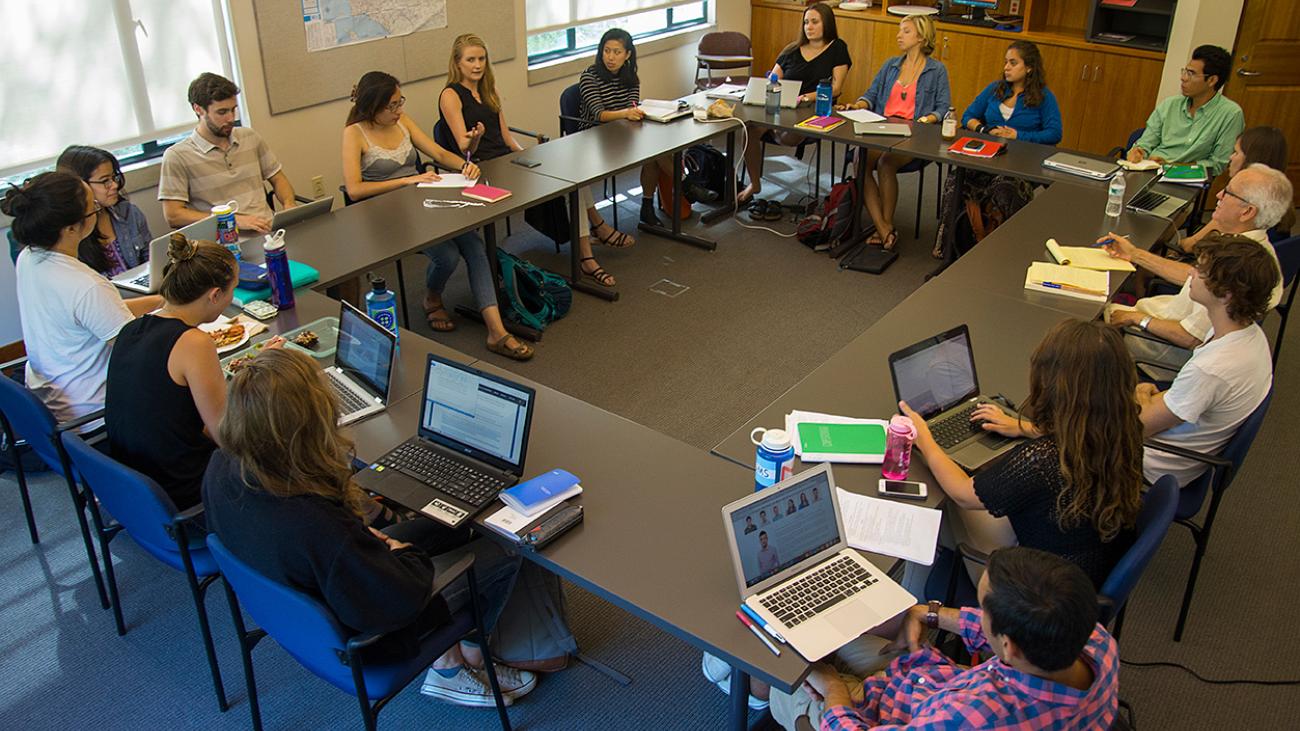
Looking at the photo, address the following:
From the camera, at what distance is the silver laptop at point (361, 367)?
290cm

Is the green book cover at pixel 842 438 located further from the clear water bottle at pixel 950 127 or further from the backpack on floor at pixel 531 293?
the clear water bottle at pixel 950 127

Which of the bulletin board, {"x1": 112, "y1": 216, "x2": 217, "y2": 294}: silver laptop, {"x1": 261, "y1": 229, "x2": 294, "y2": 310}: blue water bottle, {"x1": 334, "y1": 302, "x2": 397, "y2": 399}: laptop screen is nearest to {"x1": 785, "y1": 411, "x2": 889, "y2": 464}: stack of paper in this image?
{"x1": 334, "y1": 302, "x2": 397, "y2": 399}: laptop screen

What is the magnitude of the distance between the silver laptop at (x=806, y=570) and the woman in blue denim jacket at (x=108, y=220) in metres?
2.91

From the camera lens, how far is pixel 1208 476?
2916mm

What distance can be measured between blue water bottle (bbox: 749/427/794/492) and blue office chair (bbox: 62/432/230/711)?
1441 mm

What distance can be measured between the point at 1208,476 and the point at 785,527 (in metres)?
1.54

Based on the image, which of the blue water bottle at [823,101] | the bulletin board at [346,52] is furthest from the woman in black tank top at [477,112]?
the blue water bottle at [823,101]

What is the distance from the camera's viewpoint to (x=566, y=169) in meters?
5.05

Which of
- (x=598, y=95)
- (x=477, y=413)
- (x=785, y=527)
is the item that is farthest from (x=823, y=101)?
(x=785, y=527)

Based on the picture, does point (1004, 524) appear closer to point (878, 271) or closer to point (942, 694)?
point (942, 694)

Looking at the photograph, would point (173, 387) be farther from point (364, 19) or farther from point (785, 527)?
point (364, 19)

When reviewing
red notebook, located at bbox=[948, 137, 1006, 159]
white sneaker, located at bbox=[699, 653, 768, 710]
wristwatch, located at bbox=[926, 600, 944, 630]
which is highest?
red notebook, located at bbox=[948, 137, 1006, 159]

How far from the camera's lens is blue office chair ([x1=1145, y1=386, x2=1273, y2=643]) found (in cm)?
282

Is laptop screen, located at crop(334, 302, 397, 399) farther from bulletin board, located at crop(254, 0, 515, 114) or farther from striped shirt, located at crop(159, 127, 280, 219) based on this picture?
bulletin board, located at crop(254, 0, 515, 114)
